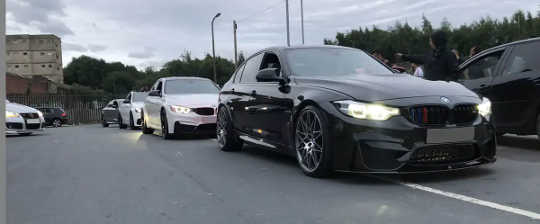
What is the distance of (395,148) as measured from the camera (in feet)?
15.4

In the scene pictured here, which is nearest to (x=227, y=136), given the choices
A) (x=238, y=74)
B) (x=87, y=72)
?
(x=238, y=74)

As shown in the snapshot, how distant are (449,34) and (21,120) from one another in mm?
80060

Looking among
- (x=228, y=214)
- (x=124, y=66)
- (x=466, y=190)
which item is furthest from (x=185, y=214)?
(x=124, y=66)

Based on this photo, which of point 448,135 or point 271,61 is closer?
point 448,135

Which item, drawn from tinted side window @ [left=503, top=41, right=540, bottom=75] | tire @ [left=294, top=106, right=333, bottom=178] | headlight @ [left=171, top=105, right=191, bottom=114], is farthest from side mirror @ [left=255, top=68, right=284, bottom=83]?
headlight @ [left=171, top=105, right=191, bottom=114]

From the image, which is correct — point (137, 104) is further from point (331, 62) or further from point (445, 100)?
point (445, 100)

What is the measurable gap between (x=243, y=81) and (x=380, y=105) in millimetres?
3386

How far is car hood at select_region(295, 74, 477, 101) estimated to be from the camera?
4.96 metres

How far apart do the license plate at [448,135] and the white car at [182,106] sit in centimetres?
673

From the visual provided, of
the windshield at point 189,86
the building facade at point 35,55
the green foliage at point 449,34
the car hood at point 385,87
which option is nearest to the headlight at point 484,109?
the car hood at point 385,87

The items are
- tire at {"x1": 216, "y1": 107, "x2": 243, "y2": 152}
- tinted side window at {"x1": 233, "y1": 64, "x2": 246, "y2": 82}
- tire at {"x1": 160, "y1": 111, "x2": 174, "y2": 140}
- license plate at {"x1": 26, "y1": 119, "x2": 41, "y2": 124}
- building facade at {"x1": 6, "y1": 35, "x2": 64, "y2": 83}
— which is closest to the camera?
tire at {"x1": 216, "y1": 107, "x2": 243, "y2": 152}

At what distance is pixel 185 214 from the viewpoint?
4.07 meters

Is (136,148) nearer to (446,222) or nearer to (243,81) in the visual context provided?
(243,81)

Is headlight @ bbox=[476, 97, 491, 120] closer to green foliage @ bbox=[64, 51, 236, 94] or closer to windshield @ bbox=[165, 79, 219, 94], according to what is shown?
windshield @ bbox=[165, 79, 219, 94]
